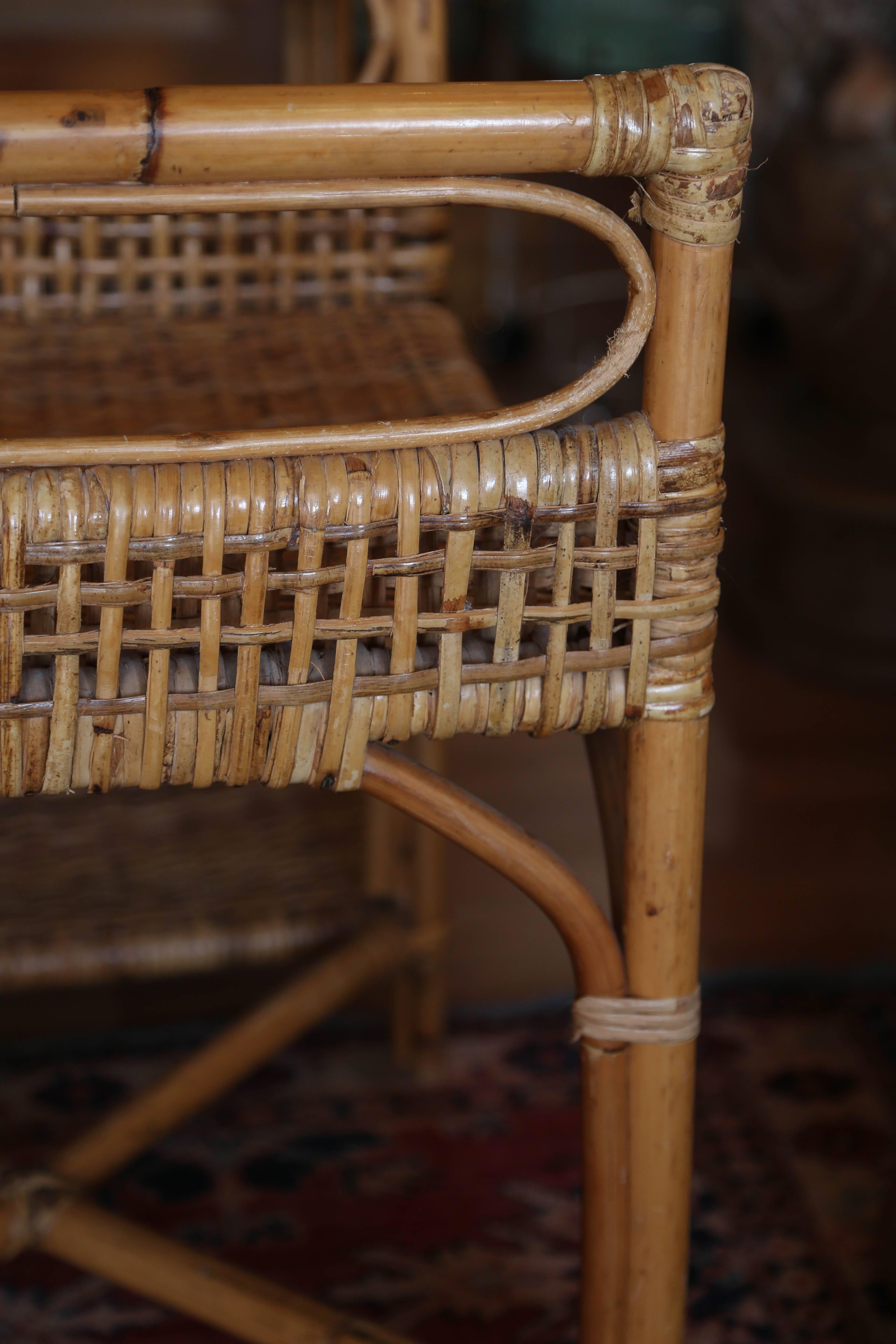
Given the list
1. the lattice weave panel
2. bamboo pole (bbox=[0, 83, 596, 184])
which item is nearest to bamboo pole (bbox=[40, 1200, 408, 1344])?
the lattice weave panel

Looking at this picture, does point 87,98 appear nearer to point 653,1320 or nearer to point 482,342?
point 653,1320

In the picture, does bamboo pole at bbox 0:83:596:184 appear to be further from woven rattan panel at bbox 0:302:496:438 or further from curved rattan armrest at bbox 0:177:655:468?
woven rattan panel at bbox 0:302:496:438

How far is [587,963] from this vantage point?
0.61m

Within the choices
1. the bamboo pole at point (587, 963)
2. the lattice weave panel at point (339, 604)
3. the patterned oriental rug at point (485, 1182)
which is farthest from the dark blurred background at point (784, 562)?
the lattice weave panel at point (339, 604)

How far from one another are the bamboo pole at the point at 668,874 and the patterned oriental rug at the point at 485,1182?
33cm

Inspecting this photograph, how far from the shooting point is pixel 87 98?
1.47 ft

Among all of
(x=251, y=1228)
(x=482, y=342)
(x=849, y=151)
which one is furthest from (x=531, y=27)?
(x=251, y=1228)

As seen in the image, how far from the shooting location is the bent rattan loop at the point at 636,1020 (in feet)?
2.00

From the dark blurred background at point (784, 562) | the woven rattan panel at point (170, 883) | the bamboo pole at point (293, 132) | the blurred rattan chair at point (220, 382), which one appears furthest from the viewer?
the dark blurred background at point (784, 562)

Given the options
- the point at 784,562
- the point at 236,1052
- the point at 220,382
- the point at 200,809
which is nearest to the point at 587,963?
the point at 220,382

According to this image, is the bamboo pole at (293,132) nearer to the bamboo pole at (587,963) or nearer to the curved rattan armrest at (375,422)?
the curved rattan armrest at (375,422)

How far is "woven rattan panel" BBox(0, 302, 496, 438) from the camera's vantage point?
2.18 ft

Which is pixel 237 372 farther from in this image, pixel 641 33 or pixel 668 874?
pixel 641 33

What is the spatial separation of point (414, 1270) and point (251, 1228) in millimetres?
127
